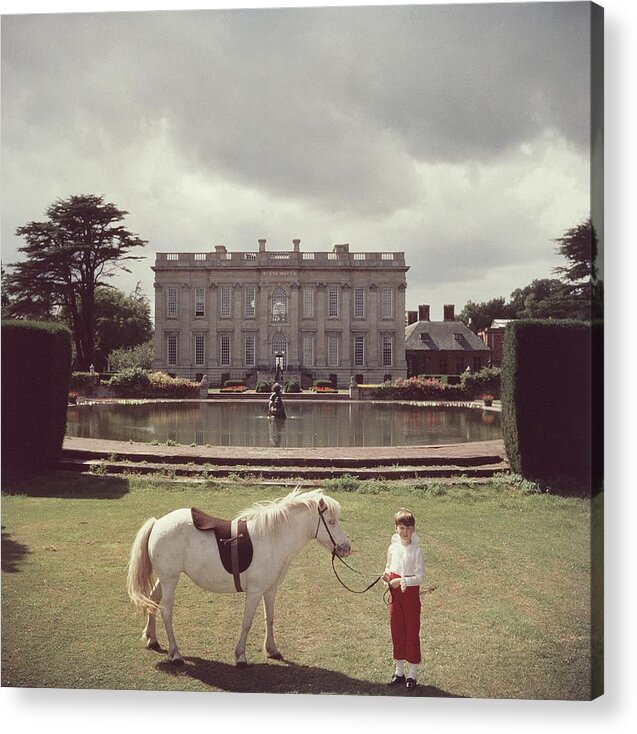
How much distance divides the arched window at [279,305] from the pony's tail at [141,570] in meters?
2.99

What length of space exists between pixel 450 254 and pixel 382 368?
1643mm

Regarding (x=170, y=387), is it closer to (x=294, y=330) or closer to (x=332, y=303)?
(x=294, y=330)

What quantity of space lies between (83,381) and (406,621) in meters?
4.54

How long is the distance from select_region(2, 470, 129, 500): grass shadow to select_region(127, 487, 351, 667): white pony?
1469mm

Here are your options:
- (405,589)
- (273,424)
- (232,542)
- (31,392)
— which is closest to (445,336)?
(273,424)

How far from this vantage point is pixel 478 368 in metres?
7.29

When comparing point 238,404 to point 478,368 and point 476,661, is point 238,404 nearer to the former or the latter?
point 478,368

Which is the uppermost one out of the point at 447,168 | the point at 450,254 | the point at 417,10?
the point at 417,10

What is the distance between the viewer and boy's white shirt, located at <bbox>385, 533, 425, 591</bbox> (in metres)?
5.22

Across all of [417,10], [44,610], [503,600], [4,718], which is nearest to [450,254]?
[417,10]

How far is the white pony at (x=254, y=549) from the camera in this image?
17.1 feet

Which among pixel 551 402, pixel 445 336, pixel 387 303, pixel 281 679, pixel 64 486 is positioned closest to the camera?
pixel 281 679

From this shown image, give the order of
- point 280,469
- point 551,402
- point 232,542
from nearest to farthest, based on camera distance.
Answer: point 232,542
point 551,402
point 280,469

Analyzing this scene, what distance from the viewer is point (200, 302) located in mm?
7242
